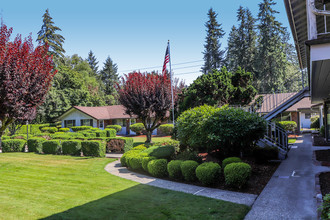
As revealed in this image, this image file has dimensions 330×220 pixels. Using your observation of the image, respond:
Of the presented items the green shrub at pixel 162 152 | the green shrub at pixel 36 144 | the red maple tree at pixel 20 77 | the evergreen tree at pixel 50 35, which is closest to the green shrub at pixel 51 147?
the green shrub at pixel 36 144

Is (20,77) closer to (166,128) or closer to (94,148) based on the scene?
(94,148)

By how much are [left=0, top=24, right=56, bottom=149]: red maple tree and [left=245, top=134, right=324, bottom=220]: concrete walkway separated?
25.4 ft

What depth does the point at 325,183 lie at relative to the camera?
6.98 meters

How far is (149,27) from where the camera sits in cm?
1894

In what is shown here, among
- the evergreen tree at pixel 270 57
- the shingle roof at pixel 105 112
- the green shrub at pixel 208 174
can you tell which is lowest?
the green shrub at pixel 208 174

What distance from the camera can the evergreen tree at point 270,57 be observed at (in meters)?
38.5

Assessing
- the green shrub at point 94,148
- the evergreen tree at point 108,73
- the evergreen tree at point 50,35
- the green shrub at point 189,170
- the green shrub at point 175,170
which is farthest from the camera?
the evergreen tree at point 108,73

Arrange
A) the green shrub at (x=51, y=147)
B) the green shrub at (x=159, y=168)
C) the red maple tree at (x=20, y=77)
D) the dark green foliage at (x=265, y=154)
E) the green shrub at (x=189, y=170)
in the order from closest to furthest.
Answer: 1. the red maple tree at (x=20, y=77)
2. the green shrub at (x=189, y=170)
3. the green shrub at (x=159, y=168)
4. the dark green foliage at (x=265, y=154)
5. the green shrub at (x=51, y=147)

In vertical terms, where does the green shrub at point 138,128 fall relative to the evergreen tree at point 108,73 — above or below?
below

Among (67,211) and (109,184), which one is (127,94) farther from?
(67,211)

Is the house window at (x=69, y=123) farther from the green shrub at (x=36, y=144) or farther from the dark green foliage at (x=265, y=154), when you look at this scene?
the dark green foliage at (x=265, y=154)

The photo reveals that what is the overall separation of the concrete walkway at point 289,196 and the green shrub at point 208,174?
145 centimetres

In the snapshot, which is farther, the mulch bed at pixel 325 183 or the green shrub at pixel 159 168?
the green shrub at pixel 159 168

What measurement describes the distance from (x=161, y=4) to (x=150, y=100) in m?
7.29
